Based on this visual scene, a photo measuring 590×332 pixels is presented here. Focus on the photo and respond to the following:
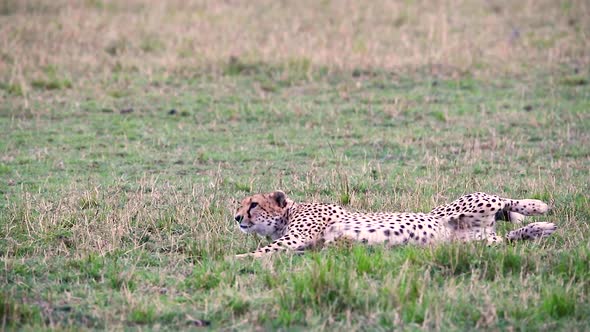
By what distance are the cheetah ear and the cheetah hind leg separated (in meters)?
1.66

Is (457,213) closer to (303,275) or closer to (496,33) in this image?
(303,275)

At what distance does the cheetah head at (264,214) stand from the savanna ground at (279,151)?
18cm

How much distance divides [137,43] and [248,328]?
10.7m

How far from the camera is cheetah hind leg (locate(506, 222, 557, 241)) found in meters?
6.69

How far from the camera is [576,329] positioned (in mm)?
5066

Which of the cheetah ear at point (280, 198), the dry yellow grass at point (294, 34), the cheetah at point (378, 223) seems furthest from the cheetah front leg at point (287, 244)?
the dry yellow grass at point (294, 34)

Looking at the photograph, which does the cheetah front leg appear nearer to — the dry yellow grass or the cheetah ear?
the cheetah ear

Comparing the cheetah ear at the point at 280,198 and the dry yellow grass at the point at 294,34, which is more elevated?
the dry yellow grass at the point at 294,34

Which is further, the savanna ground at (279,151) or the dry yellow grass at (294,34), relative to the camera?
the dry yellow grass at (294,34)

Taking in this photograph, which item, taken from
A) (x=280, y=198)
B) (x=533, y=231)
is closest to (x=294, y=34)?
(x=280, y=198)

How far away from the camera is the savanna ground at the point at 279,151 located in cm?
541

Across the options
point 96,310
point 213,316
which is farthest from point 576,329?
point 96,310

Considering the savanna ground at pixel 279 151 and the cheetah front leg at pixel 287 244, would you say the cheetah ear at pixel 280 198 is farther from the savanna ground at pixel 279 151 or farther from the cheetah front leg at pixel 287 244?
the cheetah front leg at pixel 287 244

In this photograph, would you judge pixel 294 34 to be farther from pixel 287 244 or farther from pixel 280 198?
pixel 287 244
